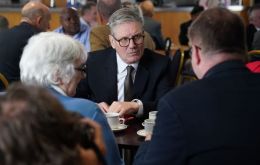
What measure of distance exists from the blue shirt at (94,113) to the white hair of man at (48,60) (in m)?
0.08

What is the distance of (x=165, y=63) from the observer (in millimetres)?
2723

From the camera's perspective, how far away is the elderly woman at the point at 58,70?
5.48 feet

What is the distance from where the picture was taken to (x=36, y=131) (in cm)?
74

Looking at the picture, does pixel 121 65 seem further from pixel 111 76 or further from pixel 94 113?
pixel 94 113

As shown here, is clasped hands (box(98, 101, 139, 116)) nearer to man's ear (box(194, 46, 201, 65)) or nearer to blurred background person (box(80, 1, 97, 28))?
man's ear (box(194, 46, 201, 65))

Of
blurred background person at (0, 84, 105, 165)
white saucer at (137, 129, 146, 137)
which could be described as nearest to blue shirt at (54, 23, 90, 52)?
white saucer at (137, 129, 146, 137)

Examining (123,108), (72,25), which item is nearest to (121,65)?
(123,108)

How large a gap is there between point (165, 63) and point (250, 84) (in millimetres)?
1219

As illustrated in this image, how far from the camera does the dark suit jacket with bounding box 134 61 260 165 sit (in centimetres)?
145

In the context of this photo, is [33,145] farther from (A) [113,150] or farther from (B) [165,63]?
(B) [165,63]

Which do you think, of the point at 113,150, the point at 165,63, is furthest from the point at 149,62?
the point at 113,150

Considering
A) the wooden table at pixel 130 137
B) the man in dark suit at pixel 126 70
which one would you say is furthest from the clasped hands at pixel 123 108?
the man in dark suit at pixel 126 70

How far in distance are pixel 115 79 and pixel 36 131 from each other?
1978 millimetres

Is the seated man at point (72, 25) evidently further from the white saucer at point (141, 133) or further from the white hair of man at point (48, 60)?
the white hair of man at point (48, 60)
